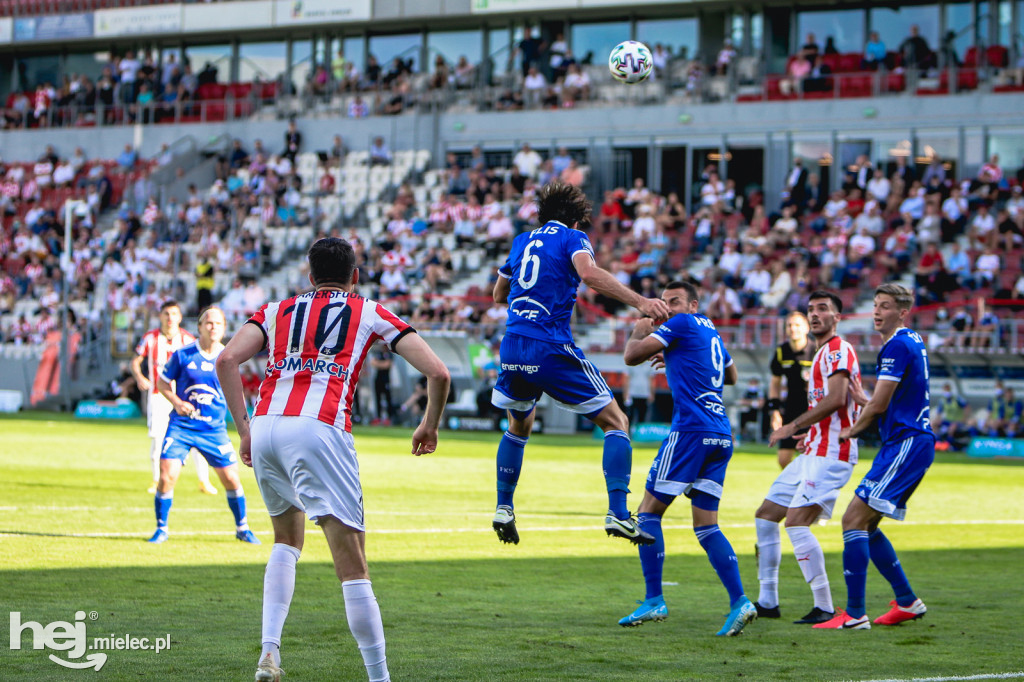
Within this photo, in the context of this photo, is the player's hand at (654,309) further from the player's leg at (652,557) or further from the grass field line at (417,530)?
the grass field line at (417,530)

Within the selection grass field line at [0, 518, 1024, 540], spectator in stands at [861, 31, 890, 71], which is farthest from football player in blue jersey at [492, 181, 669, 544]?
spectator in stands at [861, 31, 890, 71]

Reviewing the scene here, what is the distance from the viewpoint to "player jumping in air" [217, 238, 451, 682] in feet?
21.3

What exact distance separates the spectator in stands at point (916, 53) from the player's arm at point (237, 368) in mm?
32645

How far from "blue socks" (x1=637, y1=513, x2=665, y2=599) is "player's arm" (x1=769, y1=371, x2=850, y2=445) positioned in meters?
1.06

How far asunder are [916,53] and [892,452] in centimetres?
2944

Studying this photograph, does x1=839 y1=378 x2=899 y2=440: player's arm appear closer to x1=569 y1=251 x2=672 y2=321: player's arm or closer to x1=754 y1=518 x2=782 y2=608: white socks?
x1=754 y1=518 x2=782 y2=608: white socks

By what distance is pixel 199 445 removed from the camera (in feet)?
42.7

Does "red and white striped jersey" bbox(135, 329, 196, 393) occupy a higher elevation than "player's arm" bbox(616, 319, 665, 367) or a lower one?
lower

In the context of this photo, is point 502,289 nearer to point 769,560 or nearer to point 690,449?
point 690,449

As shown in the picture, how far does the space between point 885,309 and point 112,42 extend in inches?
1882

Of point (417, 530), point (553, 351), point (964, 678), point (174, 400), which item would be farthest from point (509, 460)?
point (417, 530)

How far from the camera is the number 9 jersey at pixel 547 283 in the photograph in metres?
8.71

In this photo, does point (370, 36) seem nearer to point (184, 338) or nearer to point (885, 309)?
point (184, 338)

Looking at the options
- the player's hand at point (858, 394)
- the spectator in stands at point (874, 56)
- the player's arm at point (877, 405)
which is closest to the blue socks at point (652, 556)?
the player's arm at point (877, 405)
